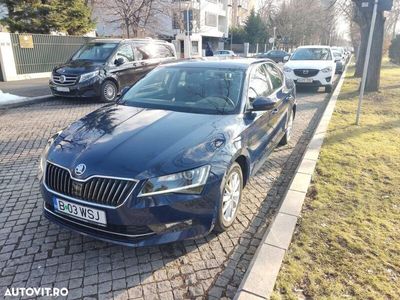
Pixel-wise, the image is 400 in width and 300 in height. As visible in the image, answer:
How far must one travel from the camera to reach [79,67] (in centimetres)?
1016

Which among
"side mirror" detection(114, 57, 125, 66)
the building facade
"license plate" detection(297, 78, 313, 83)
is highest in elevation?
the building facade

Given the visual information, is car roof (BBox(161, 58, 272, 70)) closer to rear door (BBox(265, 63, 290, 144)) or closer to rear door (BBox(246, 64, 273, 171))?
rear door (BBox(246, 64, 273, 171))

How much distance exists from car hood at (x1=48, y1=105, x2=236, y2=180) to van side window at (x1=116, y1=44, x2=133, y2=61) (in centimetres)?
757

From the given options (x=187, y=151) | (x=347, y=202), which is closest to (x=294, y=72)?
(x=347, y=202)

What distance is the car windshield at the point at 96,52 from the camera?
10656 mm

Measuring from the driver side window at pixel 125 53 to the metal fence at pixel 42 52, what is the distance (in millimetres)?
6901

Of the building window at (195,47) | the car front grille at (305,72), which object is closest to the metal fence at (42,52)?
the car front grille at (305,72)

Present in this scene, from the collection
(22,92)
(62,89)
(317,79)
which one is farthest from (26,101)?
(317,79)

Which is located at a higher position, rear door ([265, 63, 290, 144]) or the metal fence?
the metal fence

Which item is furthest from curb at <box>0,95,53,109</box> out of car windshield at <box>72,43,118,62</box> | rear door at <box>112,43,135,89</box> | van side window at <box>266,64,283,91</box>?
van side window at <box>266,64,283,91</box>

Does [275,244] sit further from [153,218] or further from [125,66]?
[125,66]

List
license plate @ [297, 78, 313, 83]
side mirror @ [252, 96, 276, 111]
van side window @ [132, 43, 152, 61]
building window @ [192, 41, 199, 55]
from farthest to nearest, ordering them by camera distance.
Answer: building window @ [192, 41, 199, 55] → license plate @ [297, 78, 313, 83] → van side window @ [132, 43, 152, 61] → side mirror @ [252, 96, 276, 111]

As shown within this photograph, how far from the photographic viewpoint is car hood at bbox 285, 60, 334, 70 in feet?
41.5

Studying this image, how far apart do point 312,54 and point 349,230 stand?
41.4ft
